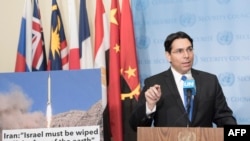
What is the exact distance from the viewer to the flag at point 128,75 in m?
2.90

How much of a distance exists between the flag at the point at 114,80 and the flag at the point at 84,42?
19 centimetres

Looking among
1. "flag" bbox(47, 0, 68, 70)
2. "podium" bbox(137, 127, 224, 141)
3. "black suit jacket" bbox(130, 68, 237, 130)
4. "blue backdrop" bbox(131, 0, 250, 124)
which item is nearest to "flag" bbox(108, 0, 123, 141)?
"blue backdrop" bbox(131, 0, 250, 124)

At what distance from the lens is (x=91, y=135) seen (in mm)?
2318

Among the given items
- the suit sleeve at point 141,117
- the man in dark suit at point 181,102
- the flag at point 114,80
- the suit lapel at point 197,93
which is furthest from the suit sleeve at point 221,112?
the flag at point 114,80

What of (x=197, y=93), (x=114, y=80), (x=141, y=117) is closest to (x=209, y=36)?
(x=197, y=93)

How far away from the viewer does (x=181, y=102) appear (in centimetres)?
226

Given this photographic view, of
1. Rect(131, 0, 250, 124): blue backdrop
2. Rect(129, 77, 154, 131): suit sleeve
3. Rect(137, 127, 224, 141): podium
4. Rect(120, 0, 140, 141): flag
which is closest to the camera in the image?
Rect(137, 127, 224, 141): podium

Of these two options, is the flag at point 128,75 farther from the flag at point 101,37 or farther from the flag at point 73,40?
the flag at point 73,40

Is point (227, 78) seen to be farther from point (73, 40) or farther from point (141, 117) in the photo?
point (73, 40)

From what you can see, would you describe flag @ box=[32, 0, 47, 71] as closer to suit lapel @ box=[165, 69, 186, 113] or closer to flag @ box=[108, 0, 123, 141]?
flag @ box=[108, 0, 123, 141]

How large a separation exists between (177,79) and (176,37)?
0.92 feet

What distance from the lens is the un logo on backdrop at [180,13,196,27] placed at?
2.92m

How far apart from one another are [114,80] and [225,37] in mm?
959

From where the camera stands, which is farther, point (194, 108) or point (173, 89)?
point (173, 89)
